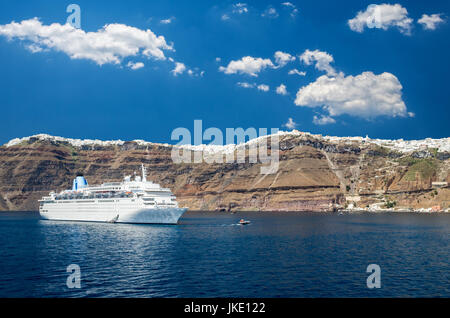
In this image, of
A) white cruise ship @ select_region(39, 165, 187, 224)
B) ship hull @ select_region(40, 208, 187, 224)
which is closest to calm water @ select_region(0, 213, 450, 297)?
ship hull @ select_region(40, 208, 187, 224)

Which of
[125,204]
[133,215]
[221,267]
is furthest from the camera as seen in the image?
[125,204]

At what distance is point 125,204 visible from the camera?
86.6m

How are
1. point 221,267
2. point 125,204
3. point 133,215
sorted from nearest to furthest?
point 221,267 → point 133,215 → point 125,204

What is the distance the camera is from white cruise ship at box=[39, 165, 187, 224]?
8369 centimetres

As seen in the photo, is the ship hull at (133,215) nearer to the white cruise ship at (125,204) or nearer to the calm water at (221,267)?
the white cruise ship at (125,204)

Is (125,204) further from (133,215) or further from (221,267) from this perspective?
(221,267)

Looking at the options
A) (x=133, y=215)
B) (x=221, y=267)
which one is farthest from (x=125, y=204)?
(x=221, y=267)

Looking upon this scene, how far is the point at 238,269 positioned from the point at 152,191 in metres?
51.6

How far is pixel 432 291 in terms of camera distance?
29.5 meters
